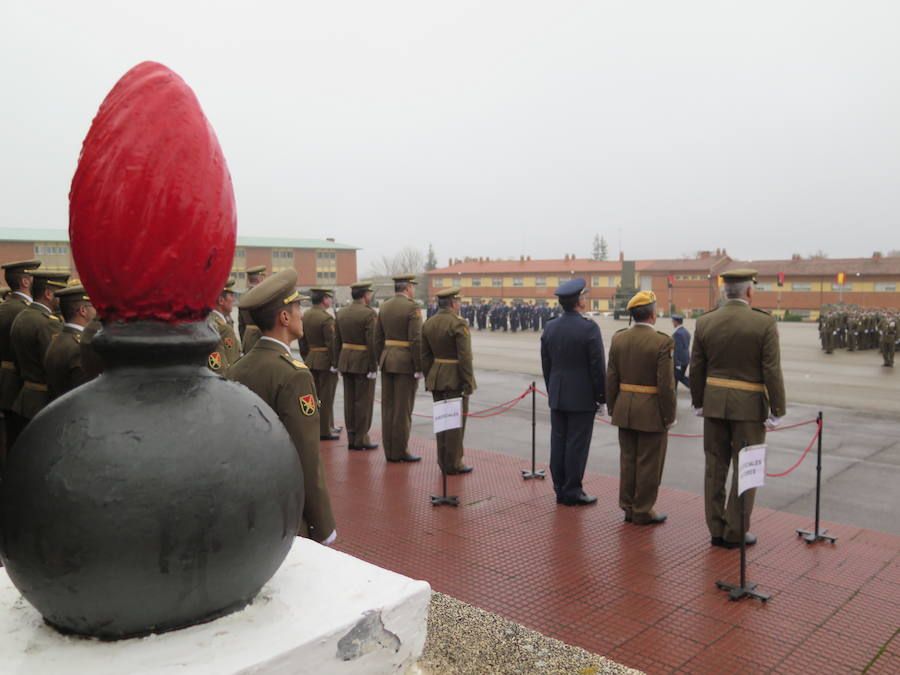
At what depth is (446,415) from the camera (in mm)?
6238

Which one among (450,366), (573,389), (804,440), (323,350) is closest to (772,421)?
(573,389)

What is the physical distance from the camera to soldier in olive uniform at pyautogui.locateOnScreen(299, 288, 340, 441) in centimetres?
884

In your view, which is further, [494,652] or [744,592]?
[744,592]

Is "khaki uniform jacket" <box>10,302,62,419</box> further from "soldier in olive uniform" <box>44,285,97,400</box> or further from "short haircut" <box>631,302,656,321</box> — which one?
"short haircut" <box>631,302,656,321</box>

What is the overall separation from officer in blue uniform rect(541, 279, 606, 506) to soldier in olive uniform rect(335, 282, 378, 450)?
2774 mm

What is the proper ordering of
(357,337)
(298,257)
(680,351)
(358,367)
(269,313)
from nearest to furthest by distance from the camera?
Answer: (269,313), (358,367), (357,337), (680,351), (298,257)

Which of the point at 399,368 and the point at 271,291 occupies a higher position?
the point at 271,291

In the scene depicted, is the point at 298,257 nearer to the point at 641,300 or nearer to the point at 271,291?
the point at 641,300

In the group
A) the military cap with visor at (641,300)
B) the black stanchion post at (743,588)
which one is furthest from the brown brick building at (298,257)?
the black stanchion post at (743,588)

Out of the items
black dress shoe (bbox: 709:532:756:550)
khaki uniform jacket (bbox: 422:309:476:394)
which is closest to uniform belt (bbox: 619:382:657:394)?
black dress shoe (bbox: 709:532:756:550)

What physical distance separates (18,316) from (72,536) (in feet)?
16.7

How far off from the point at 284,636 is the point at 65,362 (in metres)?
3.86

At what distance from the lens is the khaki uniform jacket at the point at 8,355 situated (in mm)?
6125

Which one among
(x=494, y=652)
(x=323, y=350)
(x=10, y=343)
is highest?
(x=10, y=343)
